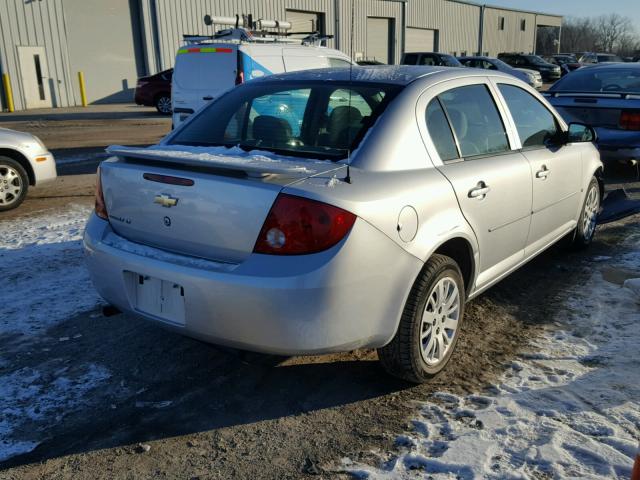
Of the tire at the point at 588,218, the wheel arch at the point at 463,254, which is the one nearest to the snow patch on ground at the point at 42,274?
the wheel arch at the point at 463,254

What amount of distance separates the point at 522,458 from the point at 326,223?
1335 mm

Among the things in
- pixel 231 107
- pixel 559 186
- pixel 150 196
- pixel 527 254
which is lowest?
pixel 527 254

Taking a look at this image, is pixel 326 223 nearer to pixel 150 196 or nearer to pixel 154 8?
pixel 150 196

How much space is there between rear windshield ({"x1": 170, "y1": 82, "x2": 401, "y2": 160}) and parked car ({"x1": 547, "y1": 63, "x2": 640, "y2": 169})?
5.60m

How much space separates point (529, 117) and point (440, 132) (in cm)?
134

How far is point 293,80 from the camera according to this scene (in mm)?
3850

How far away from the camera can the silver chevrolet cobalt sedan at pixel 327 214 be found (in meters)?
2.66

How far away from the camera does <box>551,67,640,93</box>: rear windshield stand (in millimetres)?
8852

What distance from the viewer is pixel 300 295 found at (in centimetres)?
261

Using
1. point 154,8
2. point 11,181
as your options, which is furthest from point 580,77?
point 154,8

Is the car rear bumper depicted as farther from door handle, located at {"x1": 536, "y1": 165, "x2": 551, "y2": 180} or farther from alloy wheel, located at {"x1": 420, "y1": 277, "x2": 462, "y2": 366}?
door handle, located at {"x1": 536, "y1": 165, "x2": 551, "y2": 180}

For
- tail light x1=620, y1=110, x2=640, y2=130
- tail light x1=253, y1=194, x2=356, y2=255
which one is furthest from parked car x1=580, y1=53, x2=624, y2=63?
tail light x1=253, y1=194, x2=356, y2=255

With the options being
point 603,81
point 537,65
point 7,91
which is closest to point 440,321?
point 603,81

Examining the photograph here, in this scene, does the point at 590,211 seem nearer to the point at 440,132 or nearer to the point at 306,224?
the point at 440,132
